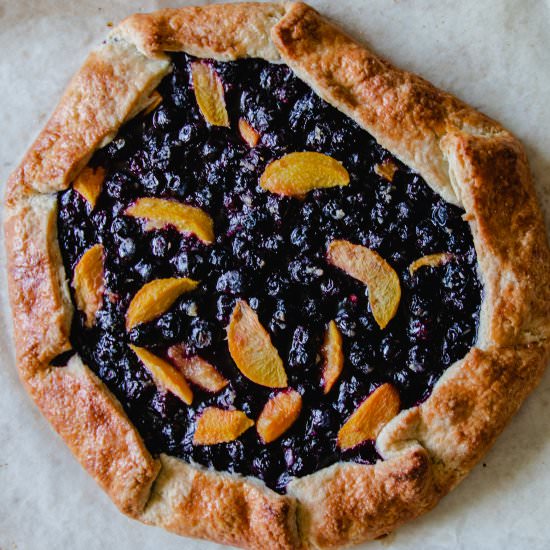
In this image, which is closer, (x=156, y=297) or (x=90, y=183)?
(x=156, y=297)

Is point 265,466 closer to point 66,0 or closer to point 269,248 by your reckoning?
point 269,248

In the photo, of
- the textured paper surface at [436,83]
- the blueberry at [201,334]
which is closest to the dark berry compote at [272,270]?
the blueberry at [201,334]

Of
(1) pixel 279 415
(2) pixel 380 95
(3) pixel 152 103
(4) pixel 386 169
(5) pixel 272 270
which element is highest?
(2) pixel 380 95

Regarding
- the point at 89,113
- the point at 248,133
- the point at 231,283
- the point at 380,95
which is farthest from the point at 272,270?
the point at 89,113

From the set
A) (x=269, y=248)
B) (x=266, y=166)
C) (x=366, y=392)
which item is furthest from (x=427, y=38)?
(x=366, y=392)

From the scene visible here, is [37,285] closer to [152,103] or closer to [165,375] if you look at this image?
[165,375]
